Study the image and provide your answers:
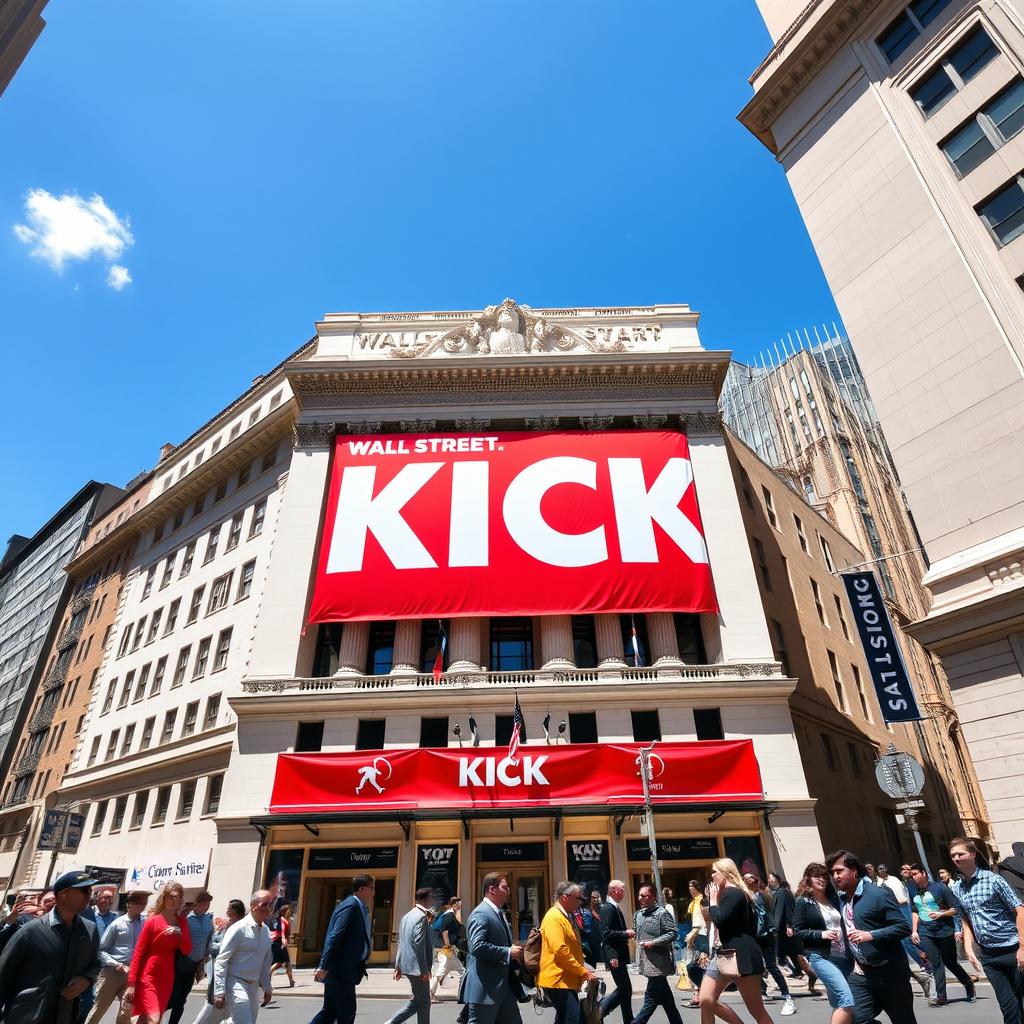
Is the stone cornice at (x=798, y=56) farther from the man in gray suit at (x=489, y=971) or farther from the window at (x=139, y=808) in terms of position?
the window at (x=139, y=808)

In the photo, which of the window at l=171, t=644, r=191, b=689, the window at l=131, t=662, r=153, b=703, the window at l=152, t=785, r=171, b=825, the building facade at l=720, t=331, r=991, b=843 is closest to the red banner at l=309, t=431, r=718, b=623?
the window at l=171, t=644, r=191, b=689

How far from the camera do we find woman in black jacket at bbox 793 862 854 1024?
23.9ft

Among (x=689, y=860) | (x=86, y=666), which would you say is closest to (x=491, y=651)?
(x=689, y=860)

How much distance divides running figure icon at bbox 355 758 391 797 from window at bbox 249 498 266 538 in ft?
53.5

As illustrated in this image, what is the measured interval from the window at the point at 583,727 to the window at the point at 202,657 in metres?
19.4

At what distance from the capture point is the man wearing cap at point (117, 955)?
851 cm

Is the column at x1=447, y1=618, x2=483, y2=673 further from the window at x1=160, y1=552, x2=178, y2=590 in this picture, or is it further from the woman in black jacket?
the window at x1=160, y1=552, x2=178, y2=590

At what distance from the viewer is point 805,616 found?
129 ft

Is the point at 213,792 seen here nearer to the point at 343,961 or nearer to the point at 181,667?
the point at 181,667

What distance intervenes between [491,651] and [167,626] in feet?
69.3

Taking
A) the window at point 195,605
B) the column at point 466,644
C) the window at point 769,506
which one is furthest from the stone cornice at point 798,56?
the window at point 195,605

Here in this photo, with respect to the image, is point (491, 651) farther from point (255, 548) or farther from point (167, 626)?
point (167, 626)

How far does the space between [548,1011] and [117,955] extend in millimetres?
7965

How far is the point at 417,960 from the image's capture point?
871 centimetres
